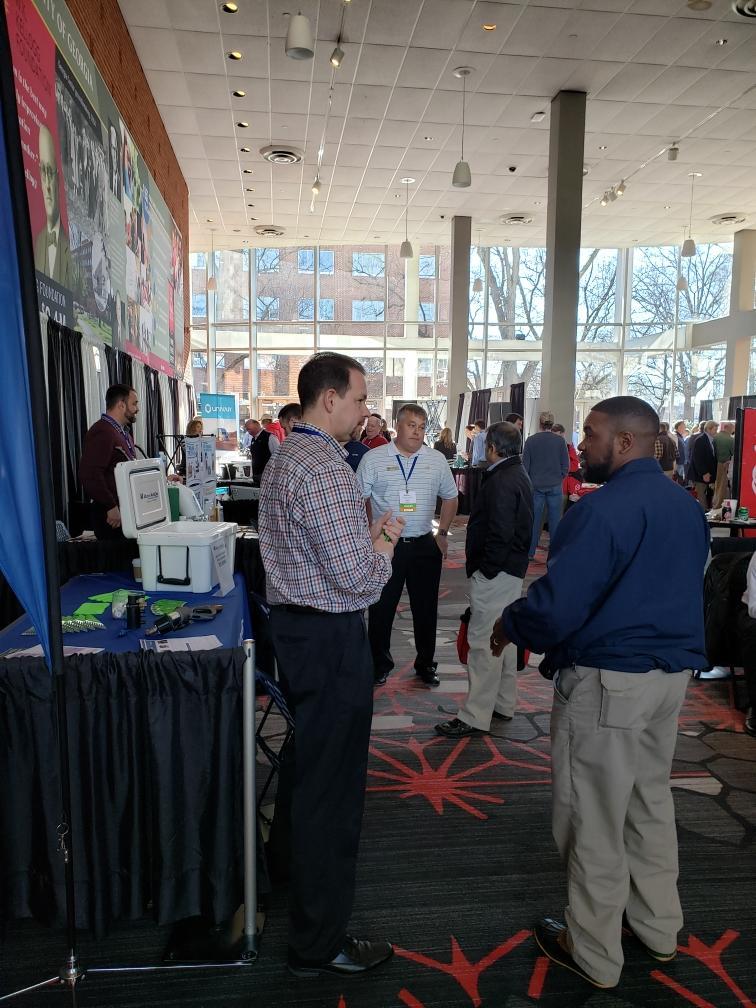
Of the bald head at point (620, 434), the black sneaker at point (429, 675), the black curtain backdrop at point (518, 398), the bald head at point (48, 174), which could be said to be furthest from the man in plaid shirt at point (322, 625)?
the black curtain backdrop at point (518, 398)

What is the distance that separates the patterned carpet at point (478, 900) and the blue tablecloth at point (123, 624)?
829 millimetres

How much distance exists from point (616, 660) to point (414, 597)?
94.2 inches

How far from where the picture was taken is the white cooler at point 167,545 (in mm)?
2785

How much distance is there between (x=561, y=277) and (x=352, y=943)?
853 centimetres

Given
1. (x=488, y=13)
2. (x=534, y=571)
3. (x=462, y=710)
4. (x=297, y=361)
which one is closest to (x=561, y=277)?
(x=488, y=13)

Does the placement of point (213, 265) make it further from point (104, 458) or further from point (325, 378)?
point (325, 378)

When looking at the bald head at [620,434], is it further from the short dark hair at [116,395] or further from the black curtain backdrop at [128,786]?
the short dark hair at [116,395]

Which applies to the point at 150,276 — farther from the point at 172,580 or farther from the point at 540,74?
the point at 172,580

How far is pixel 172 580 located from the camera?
9.32ft

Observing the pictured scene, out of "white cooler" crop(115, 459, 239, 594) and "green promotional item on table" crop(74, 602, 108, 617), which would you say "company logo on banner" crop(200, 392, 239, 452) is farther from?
"green promotional item on table" crop(74, 602, 108, 617)

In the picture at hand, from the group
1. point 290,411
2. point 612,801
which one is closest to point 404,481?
point 290,411

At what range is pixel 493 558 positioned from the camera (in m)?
3.28

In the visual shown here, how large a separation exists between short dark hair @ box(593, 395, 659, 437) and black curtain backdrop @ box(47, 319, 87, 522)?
367 centimetres

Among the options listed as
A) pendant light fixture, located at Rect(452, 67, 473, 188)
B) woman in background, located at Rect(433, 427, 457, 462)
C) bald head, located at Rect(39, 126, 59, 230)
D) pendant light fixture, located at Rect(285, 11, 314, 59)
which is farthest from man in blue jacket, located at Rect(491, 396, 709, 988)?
woman in background, located at Rect(433, 427, 457, 462)
